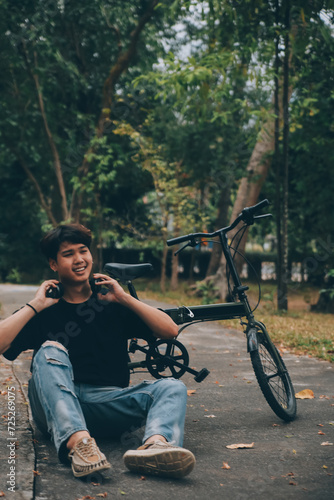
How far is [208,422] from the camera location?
465 cm

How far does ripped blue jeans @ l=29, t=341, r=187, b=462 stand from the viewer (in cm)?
346

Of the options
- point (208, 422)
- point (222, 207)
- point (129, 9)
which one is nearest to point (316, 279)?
point (222, 207)

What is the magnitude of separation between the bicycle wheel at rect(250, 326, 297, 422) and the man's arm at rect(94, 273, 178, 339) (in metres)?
0.80

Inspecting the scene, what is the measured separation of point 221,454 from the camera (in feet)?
12.7

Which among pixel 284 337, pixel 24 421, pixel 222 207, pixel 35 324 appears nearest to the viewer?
pixel 35 324

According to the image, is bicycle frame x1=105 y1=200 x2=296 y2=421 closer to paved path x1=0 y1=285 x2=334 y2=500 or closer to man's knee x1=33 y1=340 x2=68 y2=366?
paved path x1=0 y1=285 x2=334 y2=500

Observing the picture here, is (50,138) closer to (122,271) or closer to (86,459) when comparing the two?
(122,271)

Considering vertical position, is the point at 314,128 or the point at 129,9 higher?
the point at 129,9

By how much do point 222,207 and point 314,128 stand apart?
9638mm

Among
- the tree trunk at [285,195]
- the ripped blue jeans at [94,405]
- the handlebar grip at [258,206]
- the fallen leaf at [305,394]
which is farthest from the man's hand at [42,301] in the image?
the tree trunk at [285,195]

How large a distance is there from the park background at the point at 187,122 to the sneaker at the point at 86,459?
15.9 ft

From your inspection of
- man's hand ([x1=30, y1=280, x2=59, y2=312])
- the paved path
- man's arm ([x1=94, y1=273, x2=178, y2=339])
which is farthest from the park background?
man's hand ([x1=30, y1=280, x2=59, y2=312])

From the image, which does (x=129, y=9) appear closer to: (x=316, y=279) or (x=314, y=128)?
(x=314, y=128)

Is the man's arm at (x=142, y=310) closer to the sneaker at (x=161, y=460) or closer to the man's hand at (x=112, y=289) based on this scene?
the man's hand at (x=112, y=289)
